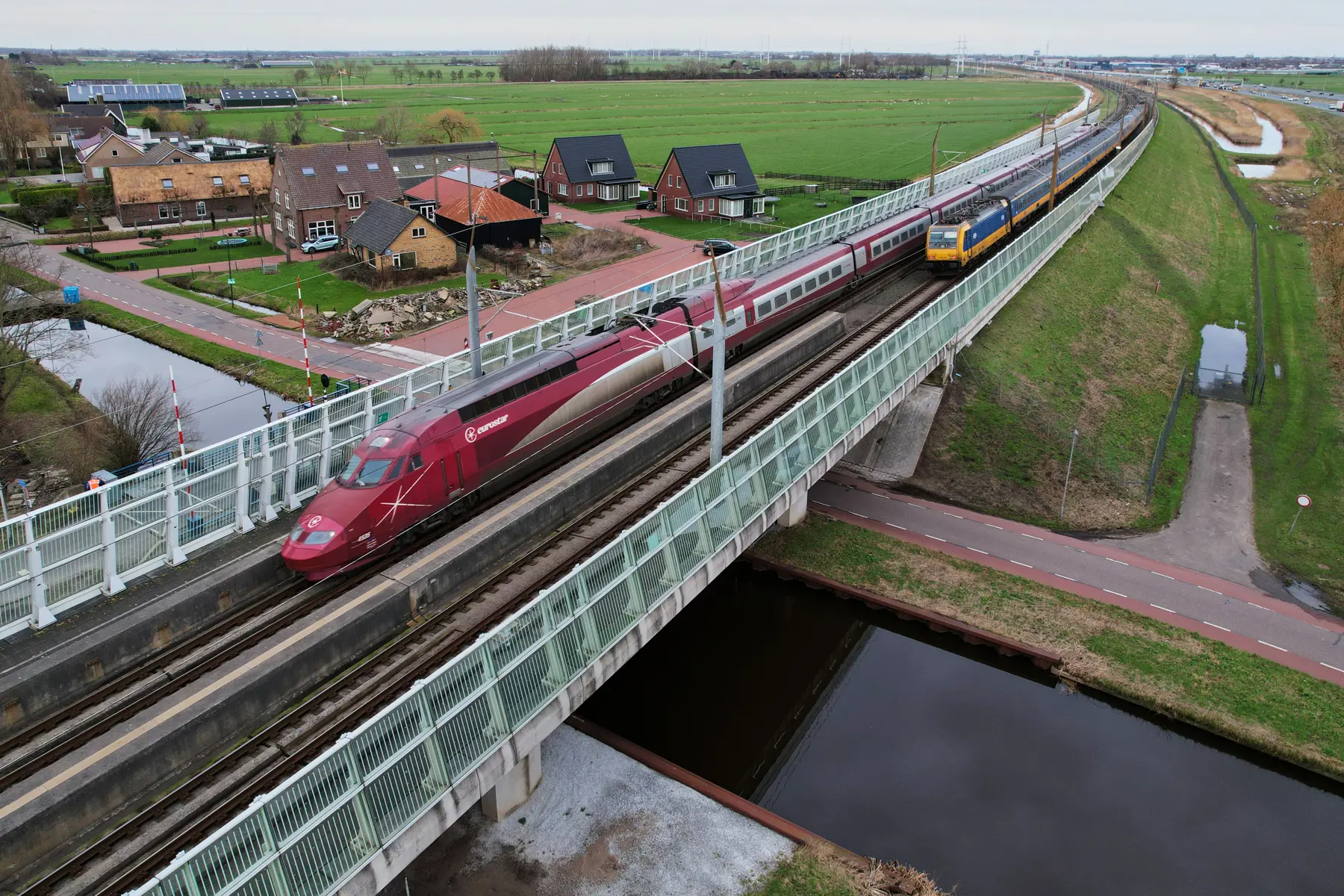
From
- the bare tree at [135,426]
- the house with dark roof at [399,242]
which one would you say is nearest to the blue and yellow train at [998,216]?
the house with dark roof at [399,242]

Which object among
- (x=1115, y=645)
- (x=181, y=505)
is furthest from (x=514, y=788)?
(x=1115, y=645)

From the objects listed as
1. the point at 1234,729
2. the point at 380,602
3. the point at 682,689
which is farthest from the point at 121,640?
the point at 1234,729

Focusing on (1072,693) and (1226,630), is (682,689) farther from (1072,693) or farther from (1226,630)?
(1226,630)

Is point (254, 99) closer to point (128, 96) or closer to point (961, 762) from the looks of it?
point (128, 96)

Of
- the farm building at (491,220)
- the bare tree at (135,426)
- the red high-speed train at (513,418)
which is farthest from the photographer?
the farm building at (491,220)

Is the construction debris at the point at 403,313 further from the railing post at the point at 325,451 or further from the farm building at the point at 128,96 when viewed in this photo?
the farm building at the point at 128,96
